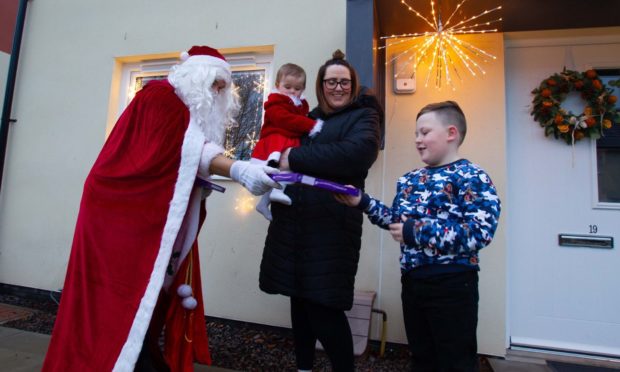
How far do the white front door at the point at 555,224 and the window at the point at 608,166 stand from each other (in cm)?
5

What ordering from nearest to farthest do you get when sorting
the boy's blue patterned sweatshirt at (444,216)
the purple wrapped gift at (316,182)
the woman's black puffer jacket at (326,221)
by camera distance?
the boy's blue patterned sweatshirt at (444,216) < the purple wrapped gift at (316,182) < the woman's black puffer jacket at (326,221)

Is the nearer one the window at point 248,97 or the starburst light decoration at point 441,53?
the starburst light decoration at point 441,53

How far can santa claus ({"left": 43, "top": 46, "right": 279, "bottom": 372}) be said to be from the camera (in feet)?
4.86

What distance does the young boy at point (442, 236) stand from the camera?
138 cm

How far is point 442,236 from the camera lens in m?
1.36

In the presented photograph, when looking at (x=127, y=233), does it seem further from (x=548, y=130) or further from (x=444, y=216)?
(x=548, y=130)

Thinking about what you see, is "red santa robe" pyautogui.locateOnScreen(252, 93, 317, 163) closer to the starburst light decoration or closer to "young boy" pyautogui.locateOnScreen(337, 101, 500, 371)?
"young boy" pyautogui.locateOnScreen(337, 101, 500, 371)

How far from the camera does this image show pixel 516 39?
2885mm

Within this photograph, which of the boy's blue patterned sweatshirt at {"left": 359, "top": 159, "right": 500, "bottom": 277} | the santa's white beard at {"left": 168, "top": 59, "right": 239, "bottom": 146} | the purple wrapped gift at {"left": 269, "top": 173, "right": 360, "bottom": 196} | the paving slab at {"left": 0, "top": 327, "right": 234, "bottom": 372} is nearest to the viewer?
the boy's blue patterned sweatshirt at {"left": 359, "top": 159, "right": 500, "bottom": 277}

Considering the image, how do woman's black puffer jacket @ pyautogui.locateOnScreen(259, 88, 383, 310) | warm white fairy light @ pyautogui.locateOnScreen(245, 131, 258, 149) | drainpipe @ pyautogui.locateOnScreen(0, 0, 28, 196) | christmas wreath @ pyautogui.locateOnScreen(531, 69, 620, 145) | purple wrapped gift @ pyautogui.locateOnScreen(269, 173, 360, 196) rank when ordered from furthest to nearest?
drainpipe @ pyautogui.locateOnScreen(0, 0, 28, 196) < warm white fairy light @ pyautogui.locateOnScreen(245, 131, 258, 149) < christmas wreath @ pyautogui.locateOnScreen(531, 69, 620, 145) < woman's black puffer jacket @ pyautogui.locateOnScreen(259, 88, 383, 310) < purple wrapped gift @ pyautogui.locateOnScreen(269, 173, 360, 196)

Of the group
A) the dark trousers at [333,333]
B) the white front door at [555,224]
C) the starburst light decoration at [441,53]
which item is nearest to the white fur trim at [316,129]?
the dark trousers at [333,333]

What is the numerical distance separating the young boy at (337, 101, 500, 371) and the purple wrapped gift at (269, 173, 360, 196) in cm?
4

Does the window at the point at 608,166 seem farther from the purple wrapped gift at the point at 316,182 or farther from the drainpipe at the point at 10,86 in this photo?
the drainpipe at the point at 10,86

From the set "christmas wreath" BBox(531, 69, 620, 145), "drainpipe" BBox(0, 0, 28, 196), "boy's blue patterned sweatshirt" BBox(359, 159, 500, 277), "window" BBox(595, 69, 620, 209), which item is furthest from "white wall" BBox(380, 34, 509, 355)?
"drainpipe" BBox(0, 0, 28, 196)
